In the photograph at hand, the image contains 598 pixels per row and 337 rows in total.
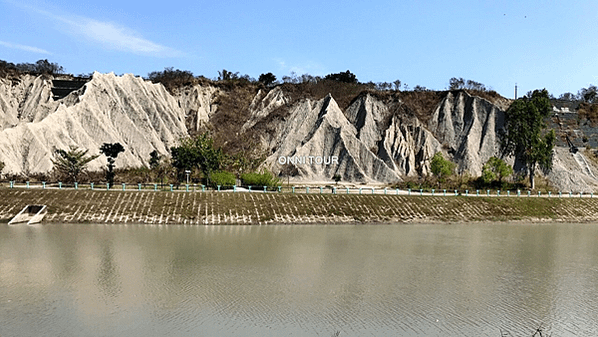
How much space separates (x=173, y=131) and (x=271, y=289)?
66.6 meters

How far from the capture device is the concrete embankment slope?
44.2m

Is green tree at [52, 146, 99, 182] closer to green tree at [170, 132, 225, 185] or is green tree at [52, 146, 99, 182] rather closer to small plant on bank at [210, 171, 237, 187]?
green tree at [170, 132, 225, 185]

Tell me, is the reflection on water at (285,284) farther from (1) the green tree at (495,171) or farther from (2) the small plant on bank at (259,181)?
(1) the green tree at (495,171)

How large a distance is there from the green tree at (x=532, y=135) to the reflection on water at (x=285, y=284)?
31347mm

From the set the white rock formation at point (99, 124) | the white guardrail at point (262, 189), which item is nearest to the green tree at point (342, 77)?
the white rock formation at point (99, 124)

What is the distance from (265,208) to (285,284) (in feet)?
79.6

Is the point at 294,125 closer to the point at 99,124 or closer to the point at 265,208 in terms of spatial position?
the point at 99,124

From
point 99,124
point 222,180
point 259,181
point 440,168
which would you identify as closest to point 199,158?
point 222,180

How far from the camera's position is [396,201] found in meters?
53.1

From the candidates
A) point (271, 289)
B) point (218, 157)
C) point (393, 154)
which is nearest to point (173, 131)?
point (218, 157)

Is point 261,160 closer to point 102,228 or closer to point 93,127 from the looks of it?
point 93,127

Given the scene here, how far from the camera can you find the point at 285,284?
2434 centimetres

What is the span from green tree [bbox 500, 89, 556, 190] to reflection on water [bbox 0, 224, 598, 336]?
103 ft

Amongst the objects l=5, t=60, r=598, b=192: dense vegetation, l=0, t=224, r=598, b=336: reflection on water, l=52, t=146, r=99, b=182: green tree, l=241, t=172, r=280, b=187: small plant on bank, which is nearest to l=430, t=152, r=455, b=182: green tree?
l=5, t=60, r=598, b=192: dense vegetation
